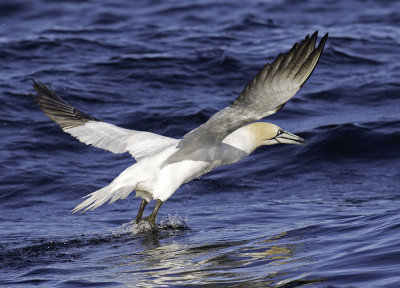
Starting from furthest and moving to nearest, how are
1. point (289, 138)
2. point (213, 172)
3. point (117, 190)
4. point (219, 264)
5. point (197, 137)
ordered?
point (213, 172) < point (289, 138) < point (117, 190) < point (197, 137) < point (219, 264)

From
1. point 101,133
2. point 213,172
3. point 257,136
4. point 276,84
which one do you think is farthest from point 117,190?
point 213,172

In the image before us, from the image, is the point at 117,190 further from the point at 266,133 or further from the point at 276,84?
the point at 276,84

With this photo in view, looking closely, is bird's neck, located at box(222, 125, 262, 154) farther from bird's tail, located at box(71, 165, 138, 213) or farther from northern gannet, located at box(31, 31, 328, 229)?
bird's tail, located at box(71, 165, 138, 213)

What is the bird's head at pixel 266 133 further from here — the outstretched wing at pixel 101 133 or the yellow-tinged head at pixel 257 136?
the outstretched wing at pixel 101 133

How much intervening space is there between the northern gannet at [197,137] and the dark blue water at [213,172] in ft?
1.91

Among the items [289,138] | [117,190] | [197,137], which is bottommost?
[117,190]

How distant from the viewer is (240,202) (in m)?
9.81

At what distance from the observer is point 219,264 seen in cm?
662

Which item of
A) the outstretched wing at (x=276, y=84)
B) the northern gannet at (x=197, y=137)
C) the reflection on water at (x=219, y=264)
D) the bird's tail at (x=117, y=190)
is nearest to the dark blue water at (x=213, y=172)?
the reflection on water at (x=219, y=264)

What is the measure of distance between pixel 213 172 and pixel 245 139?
9.21 feet

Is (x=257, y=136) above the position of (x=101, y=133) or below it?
below

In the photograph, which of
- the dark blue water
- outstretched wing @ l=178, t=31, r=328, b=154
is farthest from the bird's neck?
outstretched wing @ l=178, t=31, r=328, b=154

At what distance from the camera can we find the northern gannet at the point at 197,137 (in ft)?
22.1

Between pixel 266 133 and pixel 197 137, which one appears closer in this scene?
pixel 197 137
